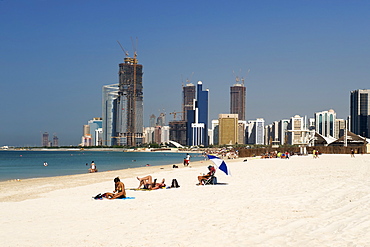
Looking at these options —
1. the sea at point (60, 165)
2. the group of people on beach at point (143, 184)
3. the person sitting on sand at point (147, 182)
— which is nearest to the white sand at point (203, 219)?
the group of people on beach at point (143, 184)

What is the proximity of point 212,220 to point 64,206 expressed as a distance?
5018 mm

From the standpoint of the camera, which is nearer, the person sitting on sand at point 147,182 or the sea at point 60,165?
the person sitting on sand at point 147,182

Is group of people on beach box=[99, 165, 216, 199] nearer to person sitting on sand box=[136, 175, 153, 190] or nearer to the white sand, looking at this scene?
person sitting on sand box=[136, 175, 153, 190]

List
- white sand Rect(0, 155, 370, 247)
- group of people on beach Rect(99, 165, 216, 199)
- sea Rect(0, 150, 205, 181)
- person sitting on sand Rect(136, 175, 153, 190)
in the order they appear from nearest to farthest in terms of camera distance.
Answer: white sand Rect(0, 155, 370, 247) → group of people on beach Rect(99, 165, 216, 199) → person sitting on sand Rect(136, 175, 153, 190) → sea Rect(0, 150, 205, 181)

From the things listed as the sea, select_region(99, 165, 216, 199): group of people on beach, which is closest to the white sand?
select_region(99, 165, 216, 199): group of people on beach

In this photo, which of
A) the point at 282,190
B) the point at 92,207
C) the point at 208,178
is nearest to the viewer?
the point at 92,207

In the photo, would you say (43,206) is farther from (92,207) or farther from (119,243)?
(119,243)

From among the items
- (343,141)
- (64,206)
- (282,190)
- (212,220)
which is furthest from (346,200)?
(343,141)

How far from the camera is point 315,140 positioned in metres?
73.9

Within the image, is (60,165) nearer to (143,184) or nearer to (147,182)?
(143,184)

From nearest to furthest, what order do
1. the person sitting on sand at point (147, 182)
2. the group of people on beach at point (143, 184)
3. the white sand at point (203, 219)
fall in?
the white sand at point (203, 219), the group of people on beach at point (143, 184), the person sitting on sand at point (147, 182)

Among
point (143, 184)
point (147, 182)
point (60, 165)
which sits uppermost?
point (147, 182)

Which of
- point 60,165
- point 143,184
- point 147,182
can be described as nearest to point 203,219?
point 147,182

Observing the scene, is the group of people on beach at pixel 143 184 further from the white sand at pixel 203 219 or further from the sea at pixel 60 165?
the sea at pixel 60 165
